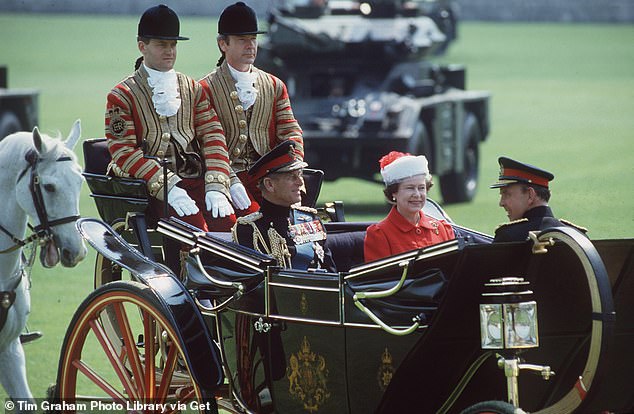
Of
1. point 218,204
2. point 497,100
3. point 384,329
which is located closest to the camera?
point 384,329

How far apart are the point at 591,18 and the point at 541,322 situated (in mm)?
41001

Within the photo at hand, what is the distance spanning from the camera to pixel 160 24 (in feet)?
19.3

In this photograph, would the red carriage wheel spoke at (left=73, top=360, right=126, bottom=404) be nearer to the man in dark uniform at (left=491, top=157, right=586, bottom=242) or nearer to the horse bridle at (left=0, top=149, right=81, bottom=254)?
the horse bridle at (left=0, top=149, right=81, bottom=254)

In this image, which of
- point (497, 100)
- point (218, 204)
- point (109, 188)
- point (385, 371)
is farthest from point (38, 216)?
point (497, 100)

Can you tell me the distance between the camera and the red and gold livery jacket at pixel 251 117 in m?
6.28

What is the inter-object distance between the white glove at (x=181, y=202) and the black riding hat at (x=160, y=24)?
24.2 inches

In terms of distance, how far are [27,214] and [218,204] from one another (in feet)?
3.34

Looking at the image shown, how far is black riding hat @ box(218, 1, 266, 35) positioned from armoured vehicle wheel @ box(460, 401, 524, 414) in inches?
88.9

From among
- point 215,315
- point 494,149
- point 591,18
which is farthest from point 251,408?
point 591,18

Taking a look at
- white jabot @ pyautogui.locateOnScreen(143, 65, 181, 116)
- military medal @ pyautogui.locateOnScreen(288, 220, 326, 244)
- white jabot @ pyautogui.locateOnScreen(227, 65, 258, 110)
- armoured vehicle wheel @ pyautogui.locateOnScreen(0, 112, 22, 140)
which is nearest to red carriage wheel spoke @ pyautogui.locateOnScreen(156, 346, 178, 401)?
military medal @ pyautogui.locateOnScreen(288, 220, 326, 244)

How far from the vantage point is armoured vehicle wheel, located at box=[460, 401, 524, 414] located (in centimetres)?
421

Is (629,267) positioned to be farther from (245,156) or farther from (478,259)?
(245,156)

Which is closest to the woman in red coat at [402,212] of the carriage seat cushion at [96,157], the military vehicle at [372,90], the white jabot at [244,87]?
the white jabot at [244,87]

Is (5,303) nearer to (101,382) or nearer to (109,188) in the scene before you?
(109,188)
